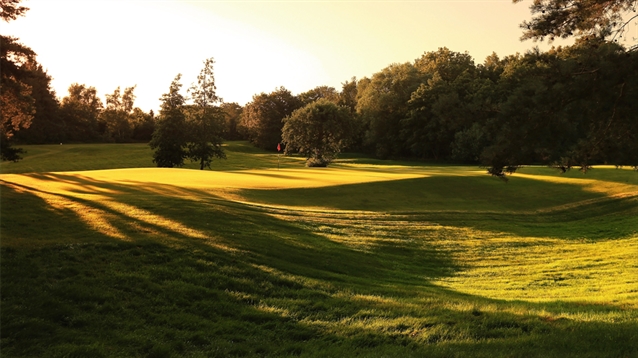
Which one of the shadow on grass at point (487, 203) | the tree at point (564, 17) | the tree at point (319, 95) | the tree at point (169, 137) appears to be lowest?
the shadow on grass at point (487, 203)

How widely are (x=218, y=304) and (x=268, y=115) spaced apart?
10080 cm

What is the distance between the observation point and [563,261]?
1586cm

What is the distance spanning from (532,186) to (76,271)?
113 ft

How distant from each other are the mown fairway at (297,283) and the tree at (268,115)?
83798 millimetres

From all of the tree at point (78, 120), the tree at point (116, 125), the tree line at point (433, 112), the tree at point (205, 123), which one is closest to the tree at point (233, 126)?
the tree line at point (433, 112)

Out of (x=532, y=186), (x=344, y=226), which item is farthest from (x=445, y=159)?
(x=344, y=226)

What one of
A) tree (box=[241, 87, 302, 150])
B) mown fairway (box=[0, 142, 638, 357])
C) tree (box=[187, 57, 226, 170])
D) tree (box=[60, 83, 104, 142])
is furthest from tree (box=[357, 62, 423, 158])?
mown fairway (box=[0, 142, 638, 357])

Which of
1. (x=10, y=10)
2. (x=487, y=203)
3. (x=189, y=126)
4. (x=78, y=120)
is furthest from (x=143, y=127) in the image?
(x=487, y=203)

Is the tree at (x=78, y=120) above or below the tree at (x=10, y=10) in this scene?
below

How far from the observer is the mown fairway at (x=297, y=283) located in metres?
6.86

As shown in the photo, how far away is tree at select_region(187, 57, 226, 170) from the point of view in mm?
59312

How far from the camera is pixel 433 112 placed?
11.2m

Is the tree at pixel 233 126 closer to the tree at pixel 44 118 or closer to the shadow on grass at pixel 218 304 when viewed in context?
the tree at pixel 44 118

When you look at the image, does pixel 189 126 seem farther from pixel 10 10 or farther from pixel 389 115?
pixel 389 115
